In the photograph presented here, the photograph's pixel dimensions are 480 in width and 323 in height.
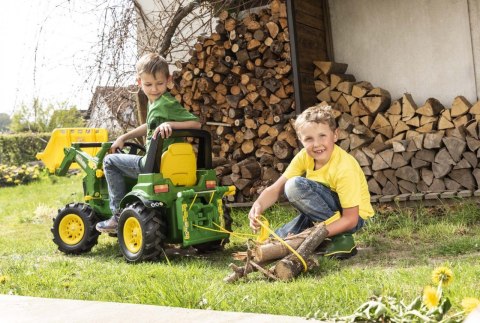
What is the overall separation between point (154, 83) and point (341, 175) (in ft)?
4.94

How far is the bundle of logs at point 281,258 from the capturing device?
315cm

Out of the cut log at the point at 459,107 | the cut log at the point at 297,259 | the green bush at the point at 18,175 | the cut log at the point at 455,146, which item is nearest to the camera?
the cut log at the point at 297,259

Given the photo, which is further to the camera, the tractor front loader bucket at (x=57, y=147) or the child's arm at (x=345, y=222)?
the tractor front loader bucket at (x=57, y=147)

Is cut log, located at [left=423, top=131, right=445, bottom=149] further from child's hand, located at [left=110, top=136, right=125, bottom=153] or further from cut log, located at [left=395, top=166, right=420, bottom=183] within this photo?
child's hand, located at [left=110, top=136, right=125, bottom=153]

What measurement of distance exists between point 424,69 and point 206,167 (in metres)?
2.41

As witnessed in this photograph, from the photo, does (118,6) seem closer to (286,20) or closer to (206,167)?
(286,20)

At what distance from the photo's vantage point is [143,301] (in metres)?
2.69

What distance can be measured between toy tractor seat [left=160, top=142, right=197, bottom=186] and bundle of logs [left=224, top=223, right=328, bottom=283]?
1070 mm

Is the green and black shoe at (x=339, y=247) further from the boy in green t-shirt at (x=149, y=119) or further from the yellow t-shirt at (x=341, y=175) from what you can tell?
the boy in green t-shirt at (x=149, y=119)

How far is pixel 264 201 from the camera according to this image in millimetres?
3754

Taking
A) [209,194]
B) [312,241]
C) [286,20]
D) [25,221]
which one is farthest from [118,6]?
[312,241]

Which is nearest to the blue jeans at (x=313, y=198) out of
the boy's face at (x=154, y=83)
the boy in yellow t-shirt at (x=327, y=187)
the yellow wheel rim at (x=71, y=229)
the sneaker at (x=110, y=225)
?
the boy in yellow t-shirt at (x=327, y=187)

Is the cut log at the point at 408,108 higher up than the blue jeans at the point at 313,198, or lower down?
higher up

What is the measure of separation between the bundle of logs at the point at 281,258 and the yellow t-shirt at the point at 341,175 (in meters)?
0.31
